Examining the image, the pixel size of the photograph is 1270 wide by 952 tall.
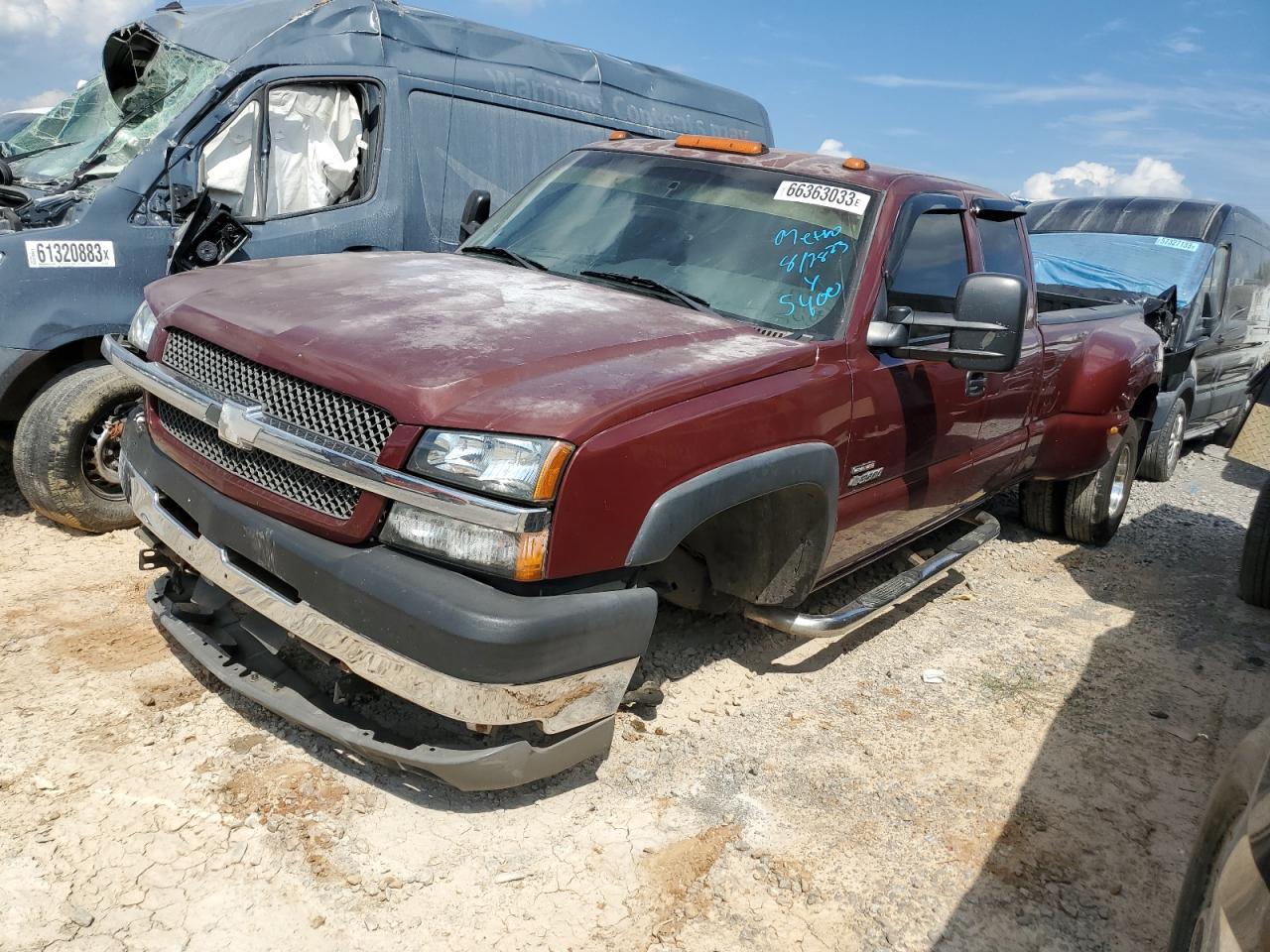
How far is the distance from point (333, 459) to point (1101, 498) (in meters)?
4.88

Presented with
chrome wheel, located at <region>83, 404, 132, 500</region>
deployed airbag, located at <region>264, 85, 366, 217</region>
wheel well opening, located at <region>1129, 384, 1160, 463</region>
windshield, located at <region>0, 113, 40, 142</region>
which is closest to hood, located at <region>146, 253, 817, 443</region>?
chrome wheel, located at <region>83, 404, 132, 500</region>

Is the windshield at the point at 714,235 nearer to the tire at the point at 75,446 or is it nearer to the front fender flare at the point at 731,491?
the front fender flare at the point at 731,491

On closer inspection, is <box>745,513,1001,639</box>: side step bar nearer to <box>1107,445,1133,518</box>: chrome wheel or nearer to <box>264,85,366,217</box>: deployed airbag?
<box>1107,445,1133,518</box>: chrome wheel

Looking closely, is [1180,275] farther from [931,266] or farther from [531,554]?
[531,554]

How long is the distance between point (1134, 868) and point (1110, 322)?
3449mm

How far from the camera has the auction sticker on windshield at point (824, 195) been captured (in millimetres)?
3701

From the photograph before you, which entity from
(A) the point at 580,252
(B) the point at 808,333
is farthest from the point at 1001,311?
(A) the point at 580,252

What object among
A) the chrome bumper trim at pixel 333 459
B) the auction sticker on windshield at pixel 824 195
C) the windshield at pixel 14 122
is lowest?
the chrome bumper trim at pixel 333 459

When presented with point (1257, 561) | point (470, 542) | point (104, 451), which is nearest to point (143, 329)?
point (104, 451)

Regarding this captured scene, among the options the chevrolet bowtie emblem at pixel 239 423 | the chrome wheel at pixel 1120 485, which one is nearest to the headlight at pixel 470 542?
the chevrolet bowtie emblem at pixel 239 423

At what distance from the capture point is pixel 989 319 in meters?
3.33

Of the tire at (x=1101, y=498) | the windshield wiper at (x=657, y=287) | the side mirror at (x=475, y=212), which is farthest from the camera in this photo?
the tire at (x=1101, y=498)

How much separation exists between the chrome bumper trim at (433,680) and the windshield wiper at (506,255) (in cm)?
163

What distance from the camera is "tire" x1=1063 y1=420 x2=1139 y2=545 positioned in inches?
232
